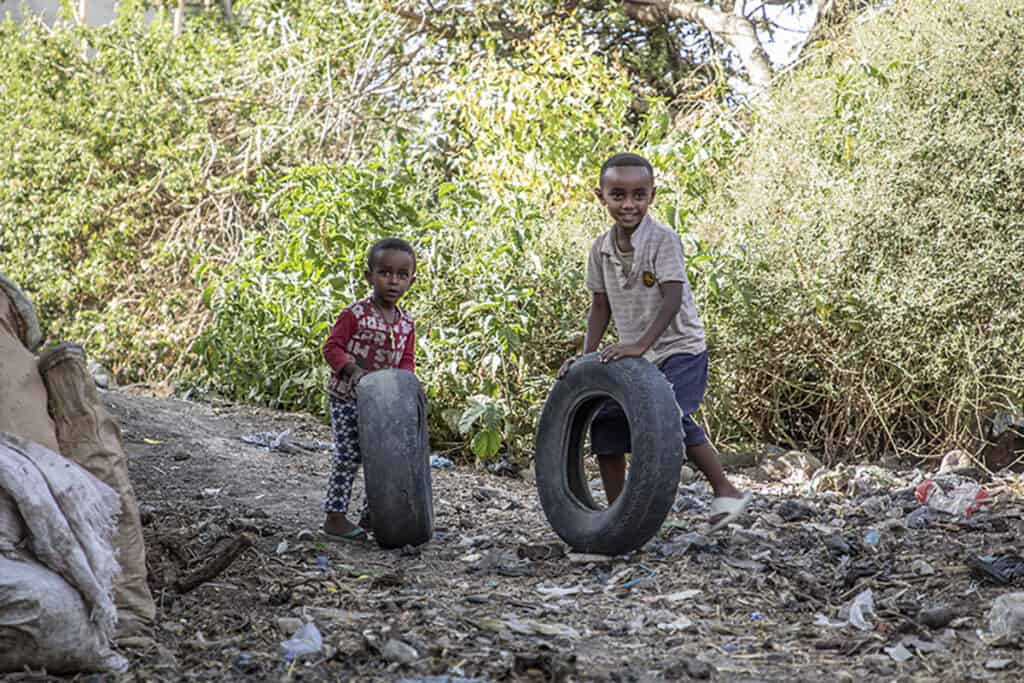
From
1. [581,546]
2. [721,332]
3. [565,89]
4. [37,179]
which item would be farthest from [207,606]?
[37,179]

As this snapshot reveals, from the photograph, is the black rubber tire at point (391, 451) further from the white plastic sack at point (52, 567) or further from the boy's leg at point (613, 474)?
the white plastic sack at point (52, 567)

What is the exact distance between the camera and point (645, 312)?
4730 mm

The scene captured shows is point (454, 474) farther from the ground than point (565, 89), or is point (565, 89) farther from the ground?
point (565, 89)

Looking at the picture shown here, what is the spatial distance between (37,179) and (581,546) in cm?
972

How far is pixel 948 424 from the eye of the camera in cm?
718

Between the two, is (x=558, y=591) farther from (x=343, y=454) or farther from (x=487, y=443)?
(x=487, y=443)

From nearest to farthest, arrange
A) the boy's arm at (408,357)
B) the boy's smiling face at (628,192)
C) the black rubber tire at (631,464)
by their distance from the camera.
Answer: the black rubber tire at (631,464), the boy's smiling face at (628,192), the boy's arm at (408,357)

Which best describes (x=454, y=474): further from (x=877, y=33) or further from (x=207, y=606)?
(x=877, y=33)

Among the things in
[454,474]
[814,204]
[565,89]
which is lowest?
[454,474]

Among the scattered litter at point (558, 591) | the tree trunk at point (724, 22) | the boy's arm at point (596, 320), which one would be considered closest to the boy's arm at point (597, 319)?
the boy's arm at point (596, 320)

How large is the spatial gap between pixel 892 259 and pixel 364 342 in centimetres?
391

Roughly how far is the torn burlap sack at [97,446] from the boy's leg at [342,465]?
1330 millimetres

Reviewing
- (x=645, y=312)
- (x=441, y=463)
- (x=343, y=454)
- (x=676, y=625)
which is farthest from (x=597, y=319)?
(x=441, y=463)

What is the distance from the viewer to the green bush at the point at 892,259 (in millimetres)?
6961
